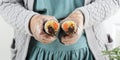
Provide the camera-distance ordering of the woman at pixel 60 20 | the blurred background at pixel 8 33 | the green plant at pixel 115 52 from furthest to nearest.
Answer: the blurred background at pixel 8 33 → the woman at pixel 60 20 → the green plant at pixel 115 52

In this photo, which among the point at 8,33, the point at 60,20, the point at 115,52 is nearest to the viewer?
the point at 115,52

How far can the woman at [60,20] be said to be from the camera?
576mm

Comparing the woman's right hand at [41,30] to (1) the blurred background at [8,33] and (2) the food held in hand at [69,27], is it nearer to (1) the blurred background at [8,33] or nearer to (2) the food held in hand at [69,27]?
(2) the food held in hand at [69,27]

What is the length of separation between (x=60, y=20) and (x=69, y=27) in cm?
15

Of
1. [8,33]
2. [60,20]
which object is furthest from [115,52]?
[8,33]

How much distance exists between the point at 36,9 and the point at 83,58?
0.16 meters

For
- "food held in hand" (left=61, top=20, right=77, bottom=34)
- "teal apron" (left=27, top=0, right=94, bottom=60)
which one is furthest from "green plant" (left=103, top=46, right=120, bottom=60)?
"teal apron" (left=27, top=0, right=94, bottom=60)

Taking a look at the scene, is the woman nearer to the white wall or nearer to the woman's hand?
the woman's hand

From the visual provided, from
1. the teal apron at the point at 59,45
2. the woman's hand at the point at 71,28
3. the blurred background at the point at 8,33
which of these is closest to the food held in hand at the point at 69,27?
the woman's hand at the point at 71,28

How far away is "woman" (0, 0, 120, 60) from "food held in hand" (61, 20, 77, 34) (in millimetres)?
69

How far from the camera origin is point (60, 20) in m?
0.61

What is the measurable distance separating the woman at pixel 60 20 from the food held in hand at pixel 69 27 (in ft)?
0.23

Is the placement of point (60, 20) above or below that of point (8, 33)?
above

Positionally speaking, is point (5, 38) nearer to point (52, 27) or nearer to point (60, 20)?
point (60, 20)
